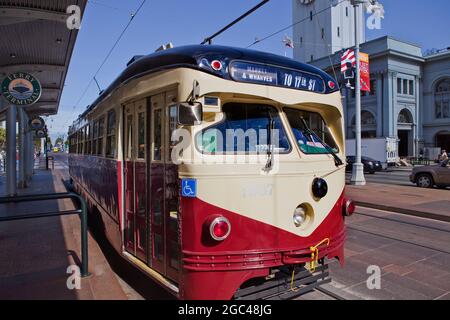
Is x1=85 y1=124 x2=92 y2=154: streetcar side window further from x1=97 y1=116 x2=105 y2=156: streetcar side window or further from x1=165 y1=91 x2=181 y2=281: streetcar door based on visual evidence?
x1=165 y1=91 x2=181 y2=281: streetcar door

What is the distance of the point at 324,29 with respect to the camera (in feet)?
177

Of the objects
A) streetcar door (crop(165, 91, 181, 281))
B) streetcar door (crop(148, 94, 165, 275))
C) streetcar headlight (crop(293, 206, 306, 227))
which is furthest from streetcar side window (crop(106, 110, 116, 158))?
streetcar headlight (crop(293, 206, 306, 227))

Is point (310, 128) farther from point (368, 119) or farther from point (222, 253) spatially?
point (368, 119)

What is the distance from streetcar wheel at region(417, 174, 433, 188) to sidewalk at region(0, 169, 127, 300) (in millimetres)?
14232

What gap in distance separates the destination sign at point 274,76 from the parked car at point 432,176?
44.0 ft

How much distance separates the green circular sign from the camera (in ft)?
31.0

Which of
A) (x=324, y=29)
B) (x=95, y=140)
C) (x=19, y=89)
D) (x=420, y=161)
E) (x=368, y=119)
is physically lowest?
(x=420, y=161)

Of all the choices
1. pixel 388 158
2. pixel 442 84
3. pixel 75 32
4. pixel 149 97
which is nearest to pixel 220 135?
pixel 149 97

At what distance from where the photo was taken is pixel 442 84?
1745 inches

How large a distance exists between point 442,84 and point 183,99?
49.5 m

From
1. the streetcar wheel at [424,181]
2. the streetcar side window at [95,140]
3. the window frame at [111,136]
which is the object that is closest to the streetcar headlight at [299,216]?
the window frame at [111,136]

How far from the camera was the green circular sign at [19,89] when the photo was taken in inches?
372

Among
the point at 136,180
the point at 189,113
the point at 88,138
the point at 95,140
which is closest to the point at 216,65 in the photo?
the point at 189,113

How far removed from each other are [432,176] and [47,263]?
15.3 meters
